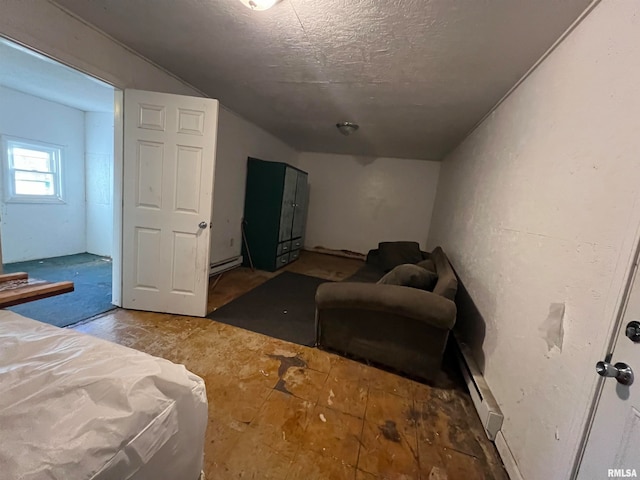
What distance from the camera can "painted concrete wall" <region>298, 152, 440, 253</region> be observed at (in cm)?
584

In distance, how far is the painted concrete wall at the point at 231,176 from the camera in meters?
3.73

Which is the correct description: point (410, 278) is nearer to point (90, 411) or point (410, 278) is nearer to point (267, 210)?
point (90, 411)

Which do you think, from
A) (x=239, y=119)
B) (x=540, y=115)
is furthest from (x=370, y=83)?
(x=239, y=119)

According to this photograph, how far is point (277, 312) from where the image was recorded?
2.93 meters

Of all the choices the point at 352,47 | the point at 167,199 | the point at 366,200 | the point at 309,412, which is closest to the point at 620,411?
the point at 309,412

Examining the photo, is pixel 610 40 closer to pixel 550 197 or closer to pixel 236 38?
pixel 550 197

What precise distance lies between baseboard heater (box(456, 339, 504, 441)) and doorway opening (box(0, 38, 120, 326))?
325cm

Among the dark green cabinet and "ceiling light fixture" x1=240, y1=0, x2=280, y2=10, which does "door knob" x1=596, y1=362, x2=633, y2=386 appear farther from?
the dark green cabinet

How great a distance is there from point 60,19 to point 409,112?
119 inches

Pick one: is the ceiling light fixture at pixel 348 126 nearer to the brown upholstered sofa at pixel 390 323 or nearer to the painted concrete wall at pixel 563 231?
the painted concrete wall at pixel 563 231

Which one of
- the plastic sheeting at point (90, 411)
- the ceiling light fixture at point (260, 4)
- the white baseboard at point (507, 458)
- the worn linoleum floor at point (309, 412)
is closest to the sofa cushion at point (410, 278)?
the worn linoleum floor at point (309, 412)

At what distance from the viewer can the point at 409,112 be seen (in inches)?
120

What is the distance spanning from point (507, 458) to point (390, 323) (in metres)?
0.92

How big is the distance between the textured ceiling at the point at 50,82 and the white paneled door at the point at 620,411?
3.48 m
